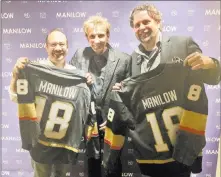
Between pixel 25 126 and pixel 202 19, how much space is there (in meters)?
0.91

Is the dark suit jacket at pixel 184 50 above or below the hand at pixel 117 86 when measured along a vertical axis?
above

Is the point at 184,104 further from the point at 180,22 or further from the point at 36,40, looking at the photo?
the point at 36,40

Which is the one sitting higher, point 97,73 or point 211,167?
point 97,73

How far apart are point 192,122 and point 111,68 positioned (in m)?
0.41

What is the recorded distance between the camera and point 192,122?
4.52ft

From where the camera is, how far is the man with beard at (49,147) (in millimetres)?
1448

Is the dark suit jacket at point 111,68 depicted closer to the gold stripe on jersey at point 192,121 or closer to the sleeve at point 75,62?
the sleeve at point 75,62

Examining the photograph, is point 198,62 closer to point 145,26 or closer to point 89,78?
point 145,26

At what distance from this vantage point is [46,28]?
1469 mm

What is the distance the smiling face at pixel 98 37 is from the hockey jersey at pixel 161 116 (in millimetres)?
189

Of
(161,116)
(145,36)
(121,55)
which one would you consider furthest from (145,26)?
(161,116)

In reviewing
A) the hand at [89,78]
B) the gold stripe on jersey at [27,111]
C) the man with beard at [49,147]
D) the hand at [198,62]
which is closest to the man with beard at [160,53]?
the hand at [198,62]

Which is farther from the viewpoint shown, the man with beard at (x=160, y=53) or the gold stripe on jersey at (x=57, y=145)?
the gold stripe on jersey at (x=57, y=145)

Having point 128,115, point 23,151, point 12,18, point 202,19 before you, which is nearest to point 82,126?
point 128,115
